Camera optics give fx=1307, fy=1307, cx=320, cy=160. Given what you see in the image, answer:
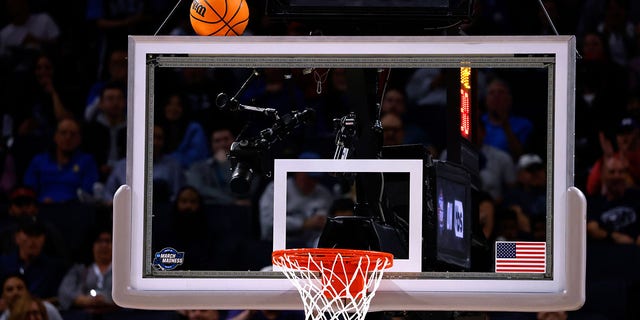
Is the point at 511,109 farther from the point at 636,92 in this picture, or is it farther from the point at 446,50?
the point at 446,50

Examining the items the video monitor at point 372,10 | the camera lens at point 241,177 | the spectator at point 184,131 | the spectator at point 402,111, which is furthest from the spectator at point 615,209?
the camera lens at point 241,177

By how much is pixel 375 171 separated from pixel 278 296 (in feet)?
1.94

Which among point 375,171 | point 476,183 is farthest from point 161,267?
point 476,183

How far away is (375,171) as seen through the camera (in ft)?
15.8

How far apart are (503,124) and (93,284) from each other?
9.23ft

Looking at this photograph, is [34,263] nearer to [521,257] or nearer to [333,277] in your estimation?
[333,277]

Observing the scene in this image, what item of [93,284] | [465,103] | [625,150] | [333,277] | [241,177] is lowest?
[93,284]

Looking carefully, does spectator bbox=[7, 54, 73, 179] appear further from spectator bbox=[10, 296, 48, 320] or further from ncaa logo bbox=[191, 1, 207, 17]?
ncaa logo bbox=[191, 1, 207, 17]

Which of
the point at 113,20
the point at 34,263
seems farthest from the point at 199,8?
the point at 113,20

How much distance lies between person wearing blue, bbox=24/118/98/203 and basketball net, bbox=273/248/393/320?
4.04 metres

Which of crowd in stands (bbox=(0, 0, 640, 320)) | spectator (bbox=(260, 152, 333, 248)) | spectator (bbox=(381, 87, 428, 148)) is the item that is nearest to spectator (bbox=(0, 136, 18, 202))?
crowd in stands (bbox=(0, 0, 640, 320))

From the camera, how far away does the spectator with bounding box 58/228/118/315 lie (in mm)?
7535

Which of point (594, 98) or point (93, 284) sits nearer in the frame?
point (93, 284)

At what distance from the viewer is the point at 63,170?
27.9 ft
